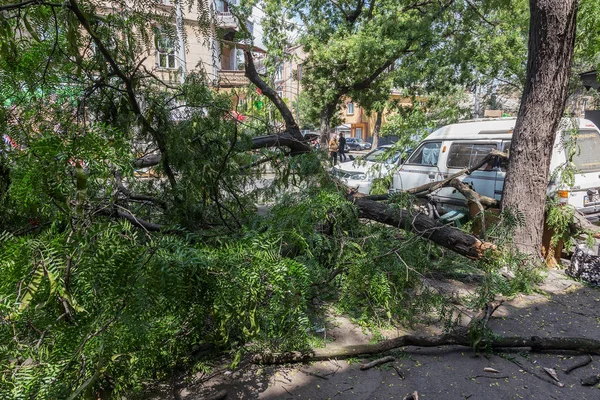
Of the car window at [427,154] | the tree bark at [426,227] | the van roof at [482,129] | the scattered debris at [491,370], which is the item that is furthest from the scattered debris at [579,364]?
the car window at [427,154]

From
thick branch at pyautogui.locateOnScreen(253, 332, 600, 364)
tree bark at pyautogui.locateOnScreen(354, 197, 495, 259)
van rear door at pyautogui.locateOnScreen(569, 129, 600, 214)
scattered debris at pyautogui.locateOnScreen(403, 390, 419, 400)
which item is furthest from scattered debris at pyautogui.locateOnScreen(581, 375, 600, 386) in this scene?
van rear door at pyautogui.locateOnScreen(569, 129, 600, 214)

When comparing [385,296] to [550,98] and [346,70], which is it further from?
[346,70]

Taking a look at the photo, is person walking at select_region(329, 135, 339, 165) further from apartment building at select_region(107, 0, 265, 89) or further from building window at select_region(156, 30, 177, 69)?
building window at select_region(156, 30, 177, 69)

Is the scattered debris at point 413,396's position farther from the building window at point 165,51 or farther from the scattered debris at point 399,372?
the building window at point 165,51

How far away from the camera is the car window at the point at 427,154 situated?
8500 mm

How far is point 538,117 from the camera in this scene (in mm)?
5250

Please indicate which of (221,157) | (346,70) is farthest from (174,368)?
(346,70)

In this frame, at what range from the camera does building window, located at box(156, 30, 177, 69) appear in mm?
3191

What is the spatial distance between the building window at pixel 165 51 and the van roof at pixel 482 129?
576 cm

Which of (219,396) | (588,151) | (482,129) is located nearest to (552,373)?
(219,396)

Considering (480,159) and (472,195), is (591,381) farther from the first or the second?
(480,159)

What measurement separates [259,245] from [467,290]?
343 cm

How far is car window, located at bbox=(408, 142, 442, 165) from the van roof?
0.17 m

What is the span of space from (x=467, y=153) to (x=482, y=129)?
0.52 m
